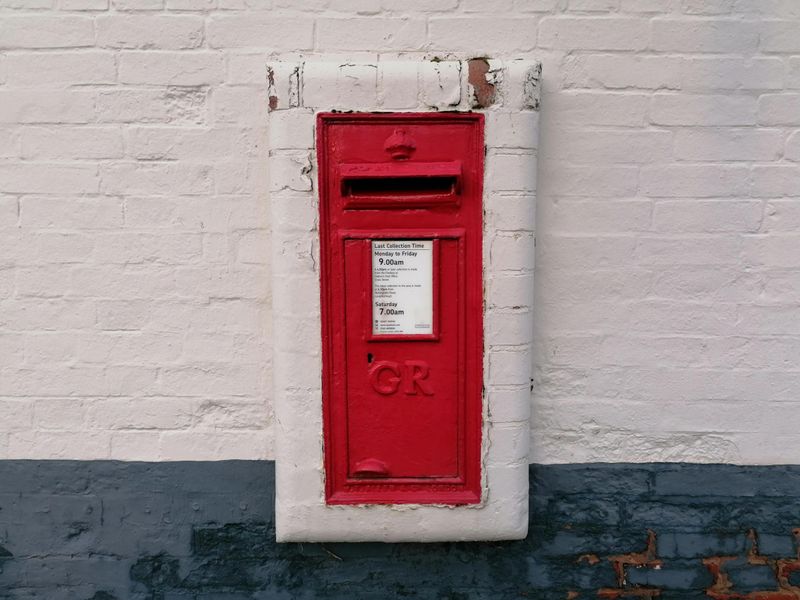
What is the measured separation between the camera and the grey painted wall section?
223 centimetres

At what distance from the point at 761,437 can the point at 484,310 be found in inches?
40.4

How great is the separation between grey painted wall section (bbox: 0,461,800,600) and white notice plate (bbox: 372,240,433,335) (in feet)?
2.23

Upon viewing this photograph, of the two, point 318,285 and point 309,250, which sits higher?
point 309,250

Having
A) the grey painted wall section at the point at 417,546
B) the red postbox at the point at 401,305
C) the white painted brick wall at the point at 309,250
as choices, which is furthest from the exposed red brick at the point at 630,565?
the red postbox at the point at 401,305

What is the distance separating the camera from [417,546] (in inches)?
88.1

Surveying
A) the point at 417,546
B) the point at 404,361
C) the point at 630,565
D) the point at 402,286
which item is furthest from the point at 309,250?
the point at 630,565

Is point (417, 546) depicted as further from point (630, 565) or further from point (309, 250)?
point (309, 250)

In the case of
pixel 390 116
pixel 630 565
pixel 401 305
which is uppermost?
pixel 390 116

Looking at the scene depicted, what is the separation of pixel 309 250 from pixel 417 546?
103 cm

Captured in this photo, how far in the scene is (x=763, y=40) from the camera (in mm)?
2070

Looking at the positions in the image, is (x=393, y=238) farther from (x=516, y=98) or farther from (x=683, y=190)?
(x=683, y=190)

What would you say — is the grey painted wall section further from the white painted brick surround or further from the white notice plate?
the white notice plate

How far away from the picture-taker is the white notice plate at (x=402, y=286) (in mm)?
1961

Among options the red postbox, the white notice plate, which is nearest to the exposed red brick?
the red postbox
